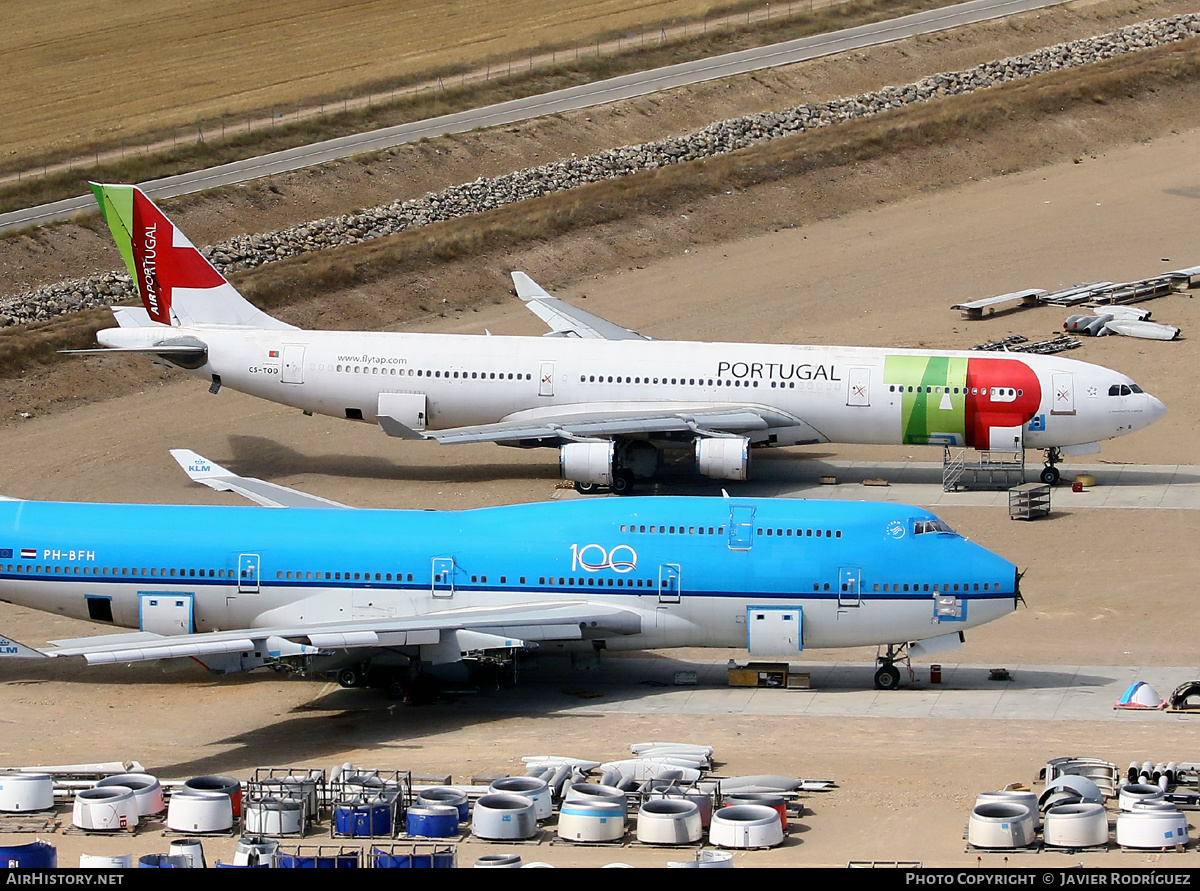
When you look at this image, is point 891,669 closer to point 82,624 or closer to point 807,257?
point 82,624

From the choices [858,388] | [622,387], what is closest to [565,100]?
[622,387]

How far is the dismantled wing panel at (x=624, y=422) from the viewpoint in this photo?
69.2 metres

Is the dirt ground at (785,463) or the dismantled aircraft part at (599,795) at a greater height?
the dirt ground at (785,463)

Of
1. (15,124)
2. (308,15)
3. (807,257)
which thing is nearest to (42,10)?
(308,15)

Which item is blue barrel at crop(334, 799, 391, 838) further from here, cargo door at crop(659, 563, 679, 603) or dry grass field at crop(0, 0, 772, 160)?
dry grass field at crop(0, 0, 772, 160)

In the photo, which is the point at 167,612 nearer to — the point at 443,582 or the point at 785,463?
the point at 443,582

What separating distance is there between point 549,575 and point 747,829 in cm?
1348

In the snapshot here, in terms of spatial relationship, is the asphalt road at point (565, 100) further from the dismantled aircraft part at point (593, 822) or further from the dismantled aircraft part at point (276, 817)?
the dismantled aircraft part at point (593, 822)

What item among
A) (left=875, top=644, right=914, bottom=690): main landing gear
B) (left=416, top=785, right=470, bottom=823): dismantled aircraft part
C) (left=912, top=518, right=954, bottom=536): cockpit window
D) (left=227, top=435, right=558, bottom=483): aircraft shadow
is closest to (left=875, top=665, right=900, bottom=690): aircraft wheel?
(left=875, top=644, right=914, bottom=690): main landing gear

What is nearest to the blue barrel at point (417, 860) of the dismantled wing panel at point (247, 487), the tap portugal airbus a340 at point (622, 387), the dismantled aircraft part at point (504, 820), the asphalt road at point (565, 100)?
the dismantled aircraft part at point (504, 820)

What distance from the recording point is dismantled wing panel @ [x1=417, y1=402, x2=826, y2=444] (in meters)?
69.2

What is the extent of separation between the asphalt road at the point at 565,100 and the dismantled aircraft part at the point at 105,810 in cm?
6201

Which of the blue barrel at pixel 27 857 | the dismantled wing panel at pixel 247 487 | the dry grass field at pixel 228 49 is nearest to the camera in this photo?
the blue barrel at pixel 27 857

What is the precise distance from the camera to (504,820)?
40.0 meters
